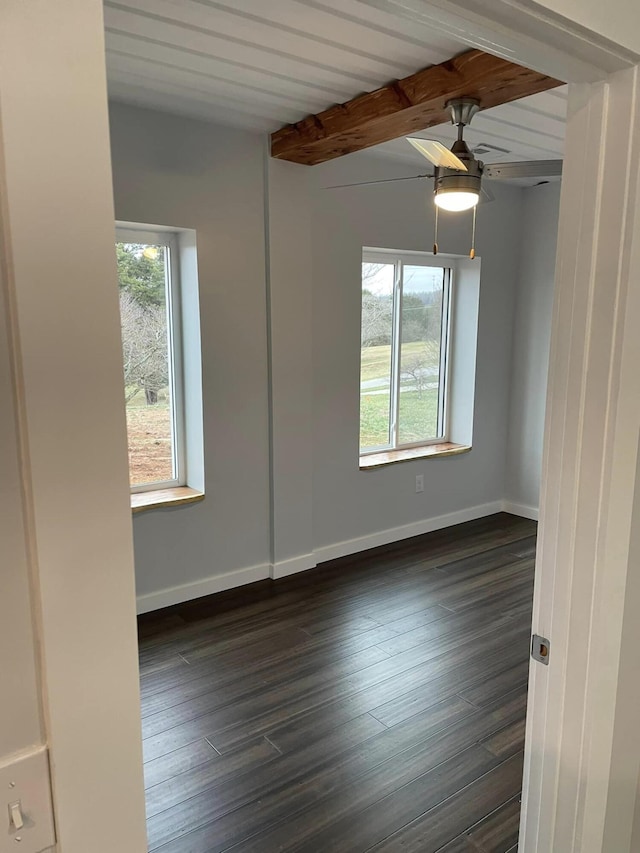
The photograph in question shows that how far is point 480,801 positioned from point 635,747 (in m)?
0.76

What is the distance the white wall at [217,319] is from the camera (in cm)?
291

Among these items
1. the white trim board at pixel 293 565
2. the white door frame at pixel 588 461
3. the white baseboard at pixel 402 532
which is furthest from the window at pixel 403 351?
the white door frame at pixel 588 461

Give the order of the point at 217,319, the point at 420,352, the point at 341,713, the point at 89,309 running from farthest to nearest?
the point at 420,352, the point at 217,319, the point at 341,713, the point at 89,309

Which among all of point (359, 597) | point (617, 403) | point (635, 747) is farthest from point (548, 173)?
point (359, 597)

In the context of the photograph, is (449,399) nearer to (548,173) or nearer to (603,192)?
(548,173)

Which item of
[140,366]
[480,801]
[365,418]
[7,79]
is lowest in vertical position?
[480,801]

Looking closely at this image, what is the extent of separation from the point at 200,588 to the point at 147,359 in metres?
1.32

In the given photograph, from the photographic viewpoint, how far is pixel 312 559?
3.83m

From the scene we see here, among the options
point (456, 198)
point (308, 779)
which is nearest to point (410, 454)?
point (456, 198)

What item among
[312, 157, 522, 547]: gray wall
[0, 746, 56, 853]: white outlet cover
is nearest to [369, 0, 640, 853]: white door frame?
[0, 746, 56, 853]: white outlet cover

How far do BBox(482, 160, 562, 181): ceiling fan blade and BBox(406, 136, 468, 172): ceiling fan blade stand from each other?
0.14 m

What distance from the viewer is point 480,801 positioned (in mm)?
2004

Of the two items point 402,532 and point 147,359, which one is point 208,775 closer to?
point 147,359

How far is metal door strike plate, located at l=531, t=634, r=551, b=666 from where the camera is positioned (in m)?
1.33
